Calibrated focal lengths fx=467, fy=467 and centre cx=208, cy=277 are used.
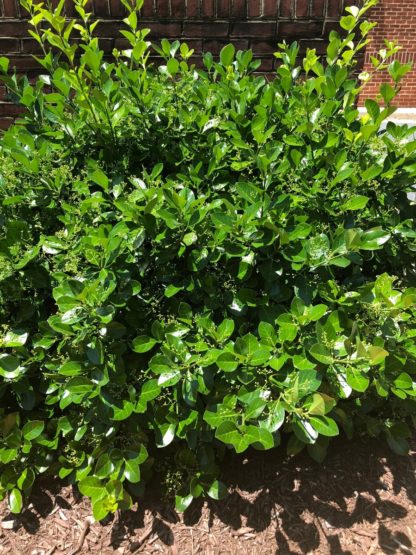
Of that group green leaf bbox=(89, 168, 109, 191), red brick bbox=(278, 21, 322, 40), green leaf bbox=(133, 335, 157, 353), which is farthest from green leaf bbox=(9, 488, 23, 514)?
red brick bbox=(278, 21, 322, 40)

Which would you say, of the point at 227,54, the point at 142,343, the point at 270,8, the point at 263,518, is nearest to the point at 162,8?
the point at 270,8

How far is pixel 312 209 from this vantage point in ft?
7.22

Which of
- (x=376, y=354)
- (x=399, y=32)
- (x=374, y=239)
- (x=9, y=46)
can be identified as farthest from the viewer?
(x=399, y=32)

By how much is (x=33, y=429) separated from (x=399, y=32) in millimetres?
13499

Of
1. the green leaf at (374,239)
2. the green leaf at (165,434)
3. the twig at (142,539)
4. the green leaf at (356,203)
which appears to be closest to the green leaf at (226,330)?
the green leaf at (165,434)

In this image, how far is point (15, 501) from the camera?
2.17 m

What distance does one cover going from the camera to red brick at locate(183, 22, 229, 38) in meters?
3.48

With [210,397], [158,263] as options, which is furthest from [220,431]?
[158,263]

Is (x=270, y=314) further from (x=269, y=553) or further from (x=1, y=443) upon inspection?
(x=1, y=443)

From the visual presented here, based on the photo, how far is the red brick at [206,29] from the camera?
348 cm

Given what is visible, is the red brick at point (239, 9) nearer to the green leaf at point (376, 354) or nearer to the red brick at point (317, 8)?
the red brick at point (317, 8)

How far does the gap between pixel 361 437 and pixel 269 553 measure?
2.68 feet

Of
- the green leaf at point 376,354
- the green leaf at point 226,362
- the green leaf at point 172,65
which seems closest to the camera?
the green leaf at point 376,354

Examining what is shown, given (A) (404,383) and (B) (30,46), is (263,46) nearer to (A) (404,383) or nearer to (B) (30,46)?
(B) (30,46)
